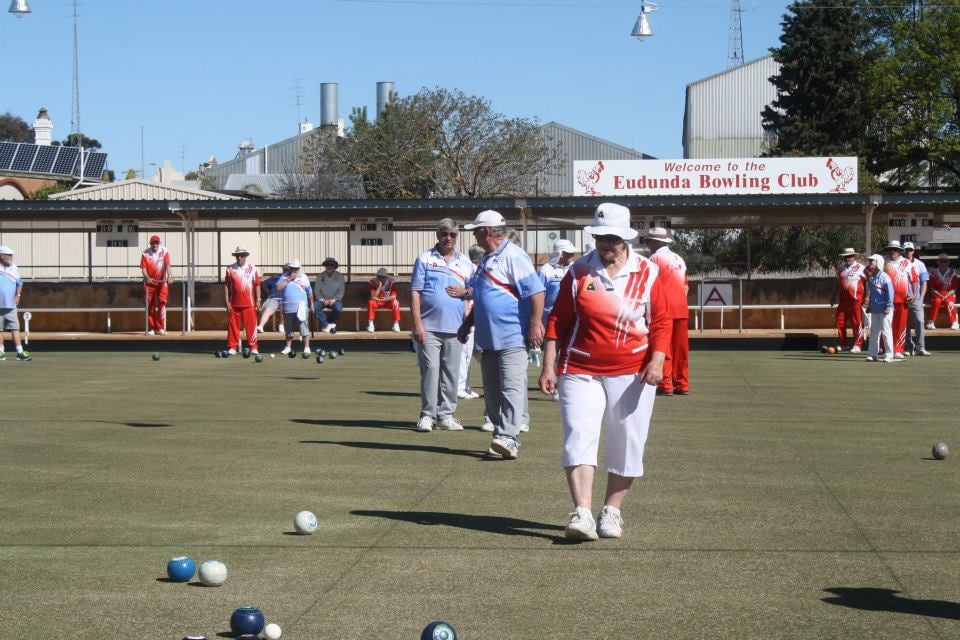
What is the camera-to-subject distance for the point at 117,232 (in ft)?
92.3

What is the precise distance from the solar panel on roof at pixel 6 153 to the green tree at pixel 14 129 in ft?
118

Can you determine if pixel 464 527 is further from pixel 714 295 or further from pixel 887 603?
pixel 714 295

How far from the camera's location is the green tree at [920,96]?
58375mm

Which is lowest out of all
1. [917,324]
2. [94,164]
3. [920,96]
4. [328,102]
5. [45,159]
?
[917,324]

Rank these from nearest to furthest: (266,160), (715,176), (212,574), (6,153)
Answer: (212,574)
(715,176)
(6,153)
(266,160)

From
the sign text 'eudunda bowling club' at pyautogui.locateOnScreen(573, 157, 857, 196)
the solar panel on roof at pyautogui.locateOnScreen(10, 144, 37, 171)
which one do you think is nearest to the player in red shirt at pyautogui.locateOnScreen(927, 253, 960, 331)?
the sign text 'eudunda bowling club' at pyautogui.locateOnScreen(573, 157, 857, 196)

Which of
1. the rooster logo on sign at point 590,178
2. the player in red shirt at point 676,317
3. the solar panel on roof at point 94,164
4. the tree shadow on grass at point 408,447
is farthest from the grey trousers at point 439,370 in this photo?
the solar panel on roof at point 94,164

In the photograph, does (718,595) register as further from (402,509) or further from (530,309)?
(530,309)

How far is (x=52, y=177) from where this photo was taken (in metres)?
63.7

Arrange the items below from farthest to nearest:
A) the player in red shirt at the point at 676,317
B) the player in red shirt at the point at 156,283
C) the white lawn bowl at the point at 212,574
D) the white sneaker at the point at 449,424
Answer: the player in red shirt at the point at 156,283 < the player in red shirt at the point at 676,317 < the white sneaker at the point at 449,424 < the white lawn bowl at the point at 212,574

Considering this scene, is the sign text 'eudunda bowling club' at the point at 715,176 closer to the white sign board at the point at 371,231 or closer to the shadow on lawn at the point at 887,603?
the white sign board at the point at 371,231

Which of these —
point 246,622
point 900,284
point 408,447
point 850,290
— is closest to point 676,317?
point 408,447

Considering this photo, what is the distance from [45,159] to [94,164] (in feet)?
7.92

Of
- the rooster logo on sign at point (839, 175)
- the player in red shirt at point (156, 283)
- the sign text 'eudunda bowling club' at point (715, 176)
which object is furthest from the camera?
the sign text 'eudunda bowling club' at point (715, 176)
